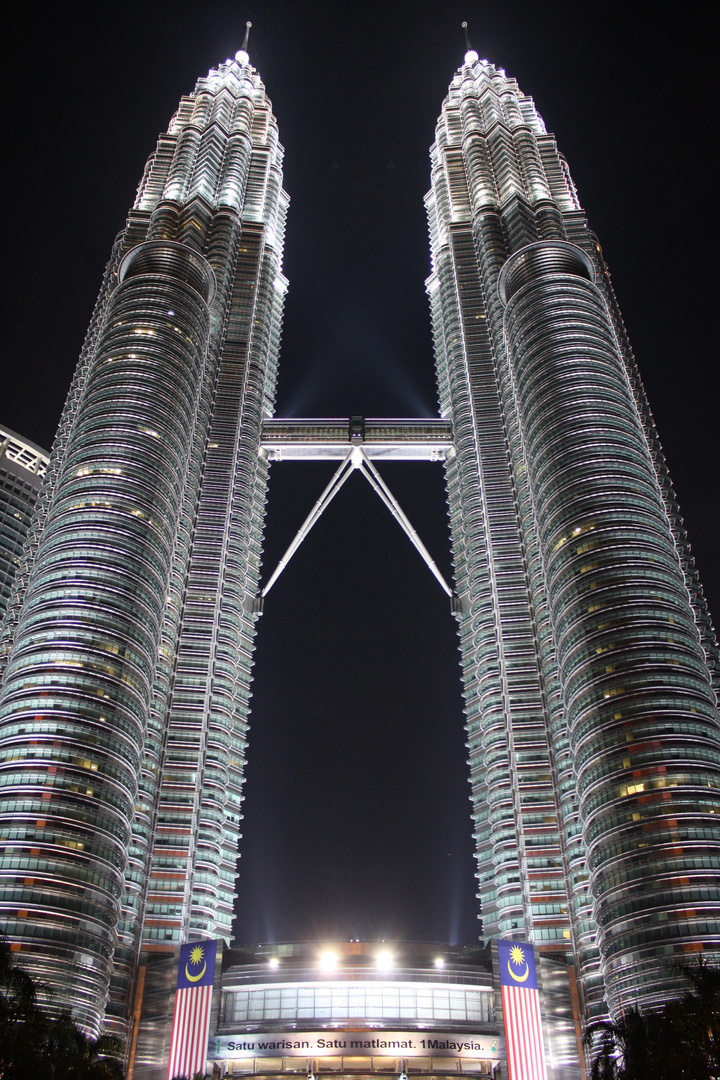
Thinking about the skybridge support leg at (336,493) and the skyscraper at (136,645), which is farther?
the skybridge support leg at (336,493)

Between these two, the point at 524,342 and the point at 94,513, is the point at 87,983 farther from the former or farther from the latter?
the point at 524,342

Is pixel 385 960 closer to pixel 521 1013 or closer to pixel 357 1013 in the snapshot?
pixel 357 1013

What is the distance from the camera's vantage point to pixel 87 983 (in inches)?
4063

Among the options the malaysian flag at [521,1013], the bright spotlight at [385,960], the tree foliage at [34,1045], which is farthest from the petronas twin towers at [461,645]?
the tree foliage at [34,1045]

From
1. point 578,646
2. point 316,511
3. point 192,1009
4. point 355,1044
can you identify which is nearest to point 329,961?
point 355,1044

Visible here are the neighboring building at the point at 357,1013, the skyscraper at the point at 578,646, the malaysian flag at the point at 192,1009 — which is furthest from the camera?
the skyscraper at the point at 578,646

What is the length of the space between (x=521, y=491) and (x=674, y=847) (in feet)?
242

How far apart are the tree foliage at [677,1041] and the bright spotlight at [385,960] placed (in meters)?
46.0

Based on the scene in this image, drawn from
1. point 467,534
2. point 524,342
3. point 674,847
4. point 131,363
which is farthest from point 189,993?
point 524,342

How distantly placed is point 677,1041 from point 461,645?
103268 mm

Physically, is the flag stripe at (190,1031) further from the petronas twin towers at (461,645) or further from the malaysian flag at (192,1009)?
the petronas twin towers at (461,645)

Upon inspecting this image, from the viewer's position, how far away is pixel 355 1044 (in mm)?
106438

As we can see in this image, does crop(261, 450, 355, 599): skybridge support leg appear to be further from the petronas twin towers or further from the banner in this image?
the banner

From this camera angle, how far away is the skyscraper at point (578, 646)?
106438 millimetres
